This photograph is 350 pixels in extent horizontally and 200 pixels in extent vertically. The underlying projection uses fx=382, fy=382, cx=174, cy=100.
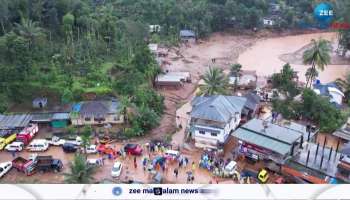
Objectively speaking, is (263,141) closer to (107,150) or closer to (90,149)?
(107,150)

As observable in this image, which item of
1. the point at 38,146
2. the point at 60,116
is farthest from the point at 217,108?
the point at 38,146

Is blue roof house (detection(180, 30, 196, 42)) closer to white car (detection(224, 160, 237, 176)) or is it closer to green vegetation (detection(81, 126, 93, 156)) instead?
green vegetation (detection(81, 126, 93, 156))

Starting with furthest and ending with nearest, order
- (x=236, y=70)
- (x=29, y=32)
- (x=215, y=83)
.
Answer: (x=236, y=70), (x=29, y=32), (x=215, y=83)

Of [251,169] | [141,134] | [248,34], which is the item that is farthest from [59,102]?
[248,34]

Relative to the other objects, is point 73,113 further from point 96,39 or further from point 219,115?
point 96,39

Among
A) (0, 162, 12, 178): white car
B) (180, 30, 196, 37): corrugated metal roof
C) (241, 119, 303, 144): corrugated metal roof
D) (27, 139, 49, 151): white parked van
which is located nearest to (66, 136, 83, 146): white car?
(27, 139, 49, 151): white parked van

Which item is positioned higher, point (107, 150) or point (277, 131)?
point (277, 131)

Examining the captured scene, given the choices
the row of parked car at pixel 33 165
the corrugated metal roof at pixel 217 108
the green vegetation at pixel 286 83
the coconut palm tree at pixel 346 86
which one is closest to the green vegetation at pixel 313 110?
the green vegetation at pixel 286 83
